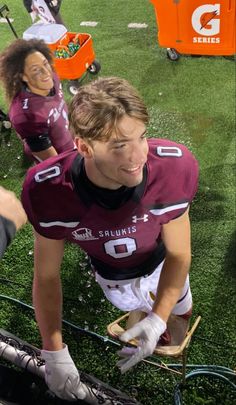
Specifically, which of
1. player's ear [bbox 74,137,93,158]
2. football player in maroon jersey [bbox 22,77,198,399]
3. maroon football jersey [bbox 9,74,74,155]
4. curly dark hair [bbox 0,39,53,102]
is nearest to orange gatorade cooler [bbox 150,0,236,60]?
curly dark hair [bbox 0,39,53,102]

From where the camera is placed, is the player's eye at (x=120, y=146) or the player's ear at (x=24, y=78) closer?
the player's eye at (x=120, y=146)

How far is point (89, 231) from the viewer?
70.2 inches

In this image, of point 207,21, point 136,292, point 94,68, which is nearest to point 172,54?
point 94,68

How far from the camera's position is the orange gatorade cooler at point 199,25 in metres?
3.74

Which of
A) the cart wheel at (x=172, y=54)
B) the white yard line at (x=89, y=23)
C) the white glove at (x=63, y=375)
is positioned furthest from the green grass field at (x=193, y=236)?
the white glove at (x=63, y=375)

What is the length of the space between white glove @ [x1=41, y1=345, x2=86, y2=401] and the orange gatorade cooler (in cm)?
285

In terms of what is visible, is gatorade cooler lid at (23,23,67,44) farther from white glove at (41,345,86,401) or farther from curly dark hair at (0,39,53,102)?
white glove at (41,345,86,401)

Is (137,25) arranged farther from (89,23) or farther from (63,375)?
(63,375)

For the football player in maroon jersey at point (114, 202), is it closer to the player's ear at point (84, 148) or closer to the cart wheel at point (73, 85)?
the player's ear at point (84, 148)

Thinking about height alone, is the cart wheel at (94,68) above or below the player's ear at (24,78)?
below

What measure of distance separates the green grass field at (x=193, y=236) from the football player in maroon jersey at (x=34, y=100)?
929 mm

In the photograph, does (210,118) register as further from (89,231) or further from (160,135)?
(89,231)

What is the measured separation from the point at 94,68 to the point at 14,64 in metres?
2.34

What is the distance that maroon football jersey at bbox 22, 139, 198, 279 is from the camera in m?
1.70
